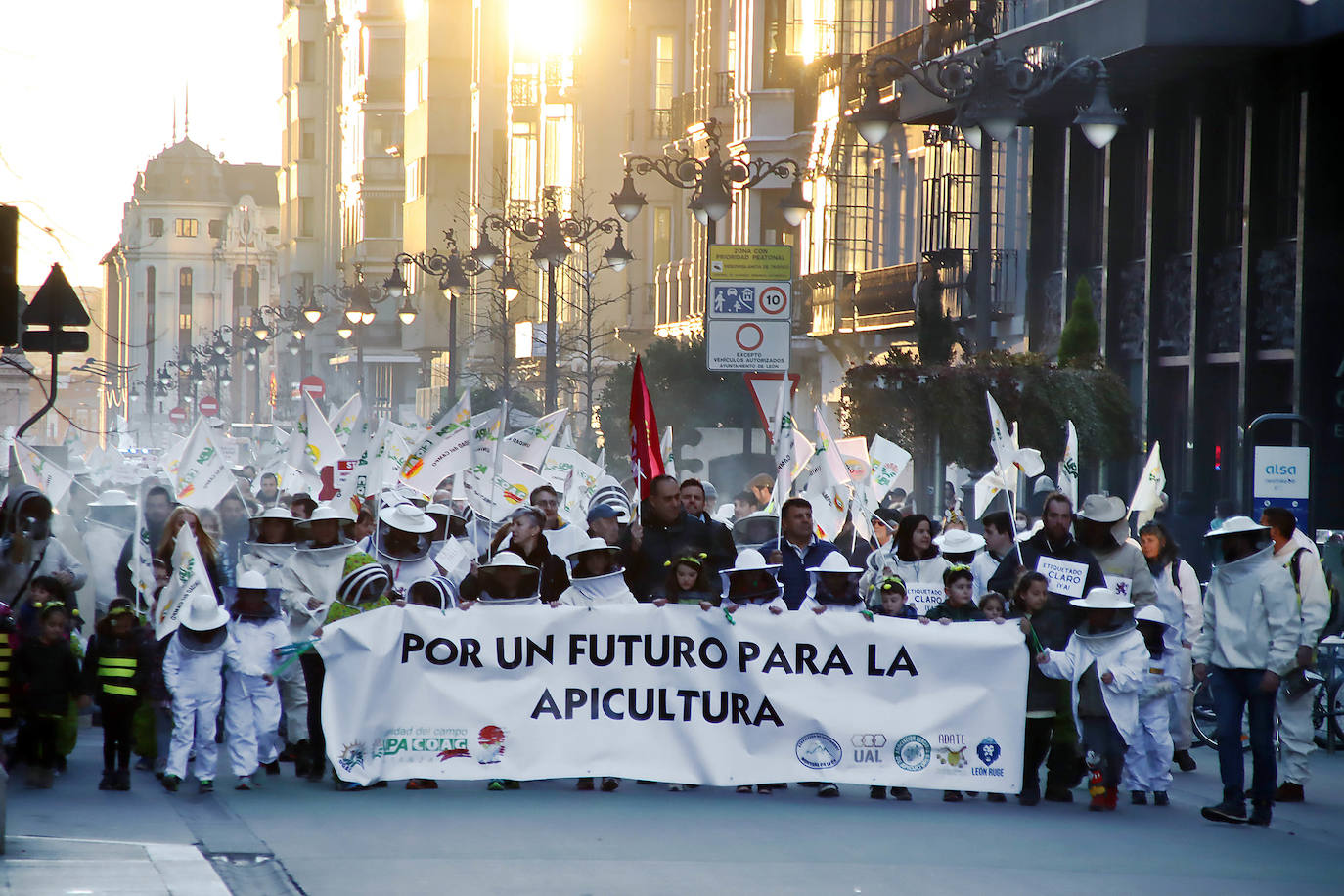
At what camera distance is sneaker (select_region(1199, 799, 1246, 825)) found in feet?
37.7

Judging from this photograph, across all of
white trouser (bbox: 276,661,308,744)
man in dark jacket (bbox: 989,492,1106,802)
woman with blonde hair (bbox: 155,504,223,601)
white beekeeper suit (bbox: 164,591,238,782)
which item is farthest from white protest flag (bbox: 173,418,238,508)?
man in dark jacket (bbox: 989,492,1106,802)

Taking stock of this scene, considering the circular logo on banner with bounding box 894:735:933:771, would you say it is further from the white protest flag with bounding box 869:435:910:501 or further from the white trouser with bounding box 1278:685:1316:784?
the white protest flag with bounding box 869:435:910:501

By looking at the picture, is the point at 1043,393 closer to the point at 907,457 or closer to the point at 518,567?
the point at 907,457

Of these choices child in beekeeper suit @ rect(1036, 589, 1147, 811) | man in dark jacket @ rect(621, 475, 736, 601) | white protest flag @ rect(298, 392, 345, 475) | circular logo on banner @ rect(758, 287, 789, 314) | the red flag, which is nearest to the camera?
child in beekeeper suit @ rect(1036, 589, 1147, 811)

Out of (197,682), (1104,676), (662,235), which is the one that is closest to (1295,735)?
(1104,676)

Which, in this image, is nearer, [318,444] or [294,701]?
[294,701]

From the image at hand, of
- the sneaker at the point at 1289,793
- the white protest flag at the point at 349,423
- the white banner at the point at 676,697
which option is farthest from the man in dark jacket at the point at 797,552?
the white protest flag at the point at 349,423

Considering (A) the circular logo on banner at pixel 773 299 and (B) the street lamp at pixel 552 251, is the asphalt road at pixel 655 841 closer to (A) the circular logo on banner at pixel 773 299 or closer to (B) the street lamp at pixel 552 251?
(A) the circular logo on banner at pixel 773 299

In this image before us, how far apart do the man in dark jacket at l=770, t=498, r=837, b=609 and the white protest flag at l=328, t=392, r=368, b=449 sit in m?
11.4

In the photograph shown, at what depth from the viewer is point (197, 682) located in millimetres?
12164

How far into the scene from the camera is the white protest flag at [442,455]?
60.6 ft

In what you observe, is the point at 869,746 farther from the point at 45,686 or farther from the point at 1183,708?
the point at 45,686

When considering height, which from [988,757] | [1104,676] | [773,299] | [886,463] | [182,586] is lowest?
[988,757]

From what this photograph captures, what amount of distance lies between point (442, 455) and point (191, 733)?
6.55m
